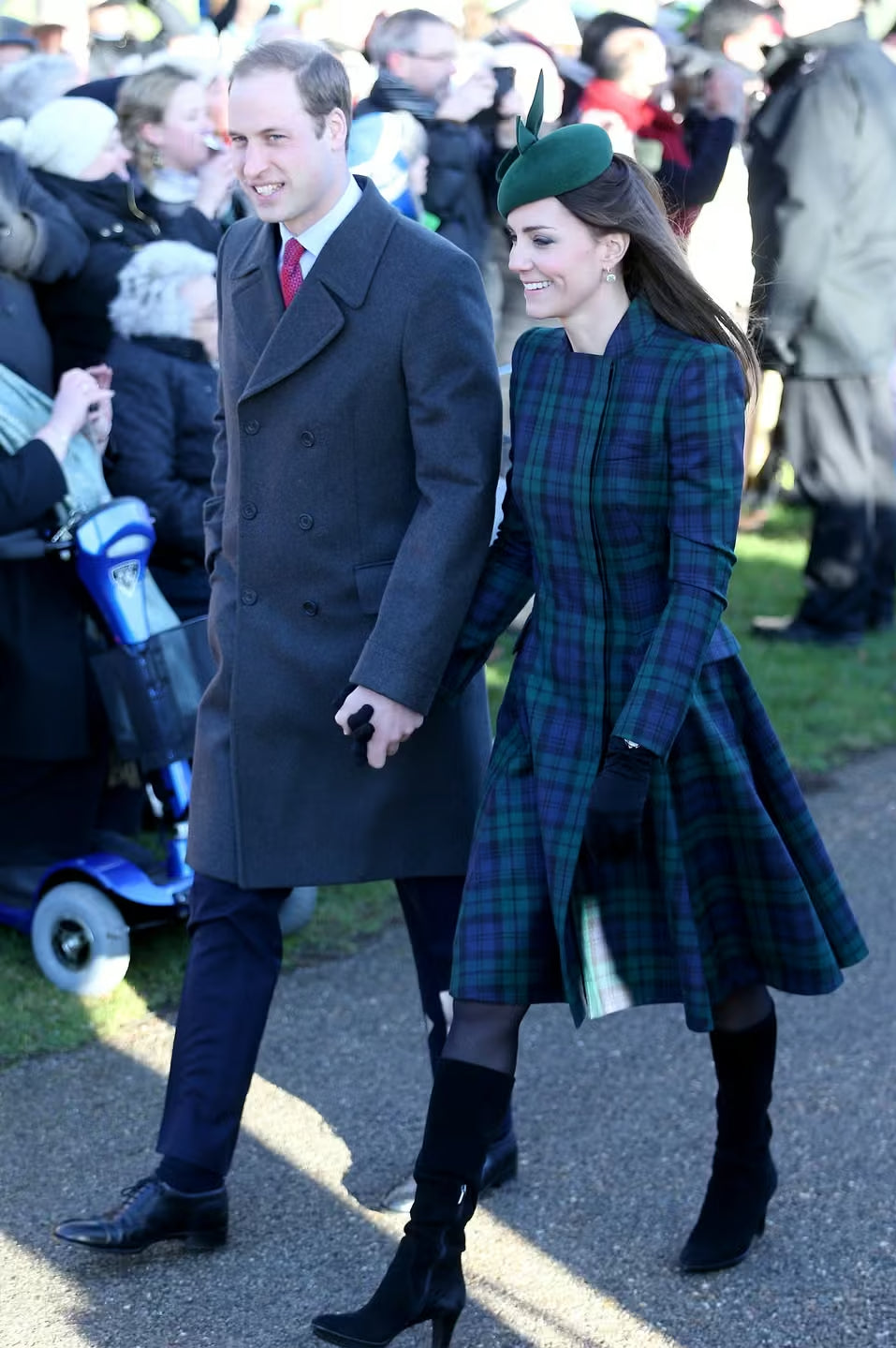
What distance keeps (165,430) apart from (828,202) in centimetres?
342

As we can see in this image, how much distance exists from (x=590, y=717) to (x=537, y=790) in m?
0.14

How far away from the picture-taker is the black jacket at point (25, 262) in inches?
177

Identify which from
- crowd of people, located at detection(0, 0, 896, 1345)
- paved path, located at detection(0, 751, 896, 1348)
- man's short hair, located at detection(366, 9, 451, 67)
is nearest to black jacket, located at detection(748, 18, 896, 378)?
man's short hair, located at detection(366, 9, 451, 67)

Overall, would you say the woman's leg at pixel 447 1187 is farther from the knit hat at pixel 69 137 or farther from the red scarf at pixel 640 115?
the red scarf at pixel 640 115

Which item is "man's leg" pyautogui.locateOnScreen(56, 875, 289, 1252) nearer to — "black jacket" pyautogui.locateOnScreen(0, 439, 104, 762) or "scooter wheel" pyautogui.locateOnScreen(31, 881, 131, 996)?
"scooter wheel" pyautogui.locateOnScreen(31, 881, 131, 996)

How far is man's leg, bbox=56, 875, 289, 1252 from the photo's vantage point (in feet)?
10.6

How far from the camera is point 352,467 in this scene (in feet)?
10.6

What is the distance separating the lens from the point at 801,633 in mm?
7699

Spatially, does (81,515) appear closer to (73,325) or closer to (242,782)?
(73,325)

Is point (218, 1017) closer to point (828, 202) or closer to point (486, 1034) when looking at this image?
point (486, 1034)

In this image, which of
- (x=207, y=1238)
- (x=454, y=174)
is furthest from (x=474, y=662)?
(x=454, y=174)

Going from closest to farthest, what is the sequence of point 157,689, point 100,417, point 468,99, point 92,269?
point 157,689 → point 100,417 → point 92,269 → point 468,99

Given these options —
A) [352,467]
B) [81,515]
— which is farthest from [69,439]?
[352,467]

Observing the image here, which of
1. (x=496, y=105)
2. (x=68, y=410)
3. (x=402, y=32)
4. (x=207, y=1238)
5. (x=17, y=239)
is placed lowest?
(x=207, y=1238)
